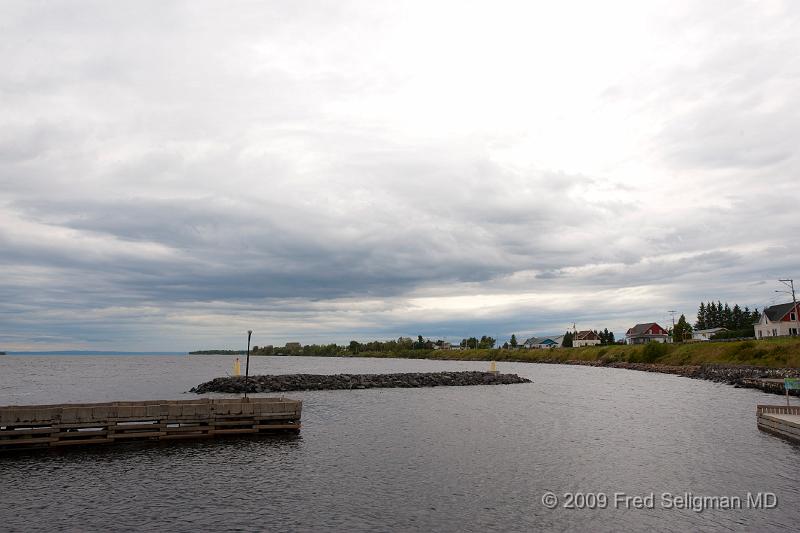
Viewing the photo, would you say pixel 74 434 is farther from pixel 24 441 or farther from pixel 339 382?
pixel 339 382

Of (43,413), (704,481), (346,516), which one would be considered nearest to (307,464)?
(346,516)

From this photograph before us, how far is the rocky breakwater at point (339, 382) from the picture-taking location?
8678 cm

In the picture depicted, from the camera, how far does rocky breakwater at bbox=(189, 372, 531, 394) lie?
3417 inches

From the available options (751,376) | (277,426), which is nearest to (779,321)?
(751,376)

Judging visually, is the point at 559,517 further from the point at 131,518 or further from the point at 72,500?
the point at 72,500

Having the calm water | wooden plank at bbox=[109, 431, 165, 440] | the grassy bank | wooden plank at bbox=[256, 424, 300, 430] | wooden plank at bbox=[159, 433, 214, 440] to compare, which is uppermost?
the grassy bank

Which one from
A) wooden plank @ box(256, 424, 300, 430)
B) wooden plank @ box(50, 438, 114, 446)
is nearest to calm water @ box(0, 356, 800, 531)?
wooden plank @ box(50, 438, 114, 446)

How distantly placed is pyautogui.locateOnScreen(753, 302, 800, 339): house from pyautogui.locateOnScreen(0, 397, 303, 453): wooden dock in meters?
135

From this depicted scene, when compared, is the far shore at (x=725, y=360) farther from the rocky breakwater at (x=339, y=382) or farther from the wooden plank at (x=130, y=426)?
the wooden plank at (x=130, y=426)

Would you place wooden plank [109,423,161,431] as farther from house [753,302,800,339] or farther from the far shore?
house [753,302,800,339]

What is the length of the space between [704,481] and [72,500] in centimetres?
3144

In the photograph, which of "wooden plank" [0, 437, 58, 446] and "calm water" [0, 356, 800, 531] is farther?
"wooden plank" [0, 437, 58, 446]

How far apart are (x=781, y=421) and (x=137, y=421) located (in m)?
47.4

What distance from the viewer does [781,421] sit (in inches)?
1581
